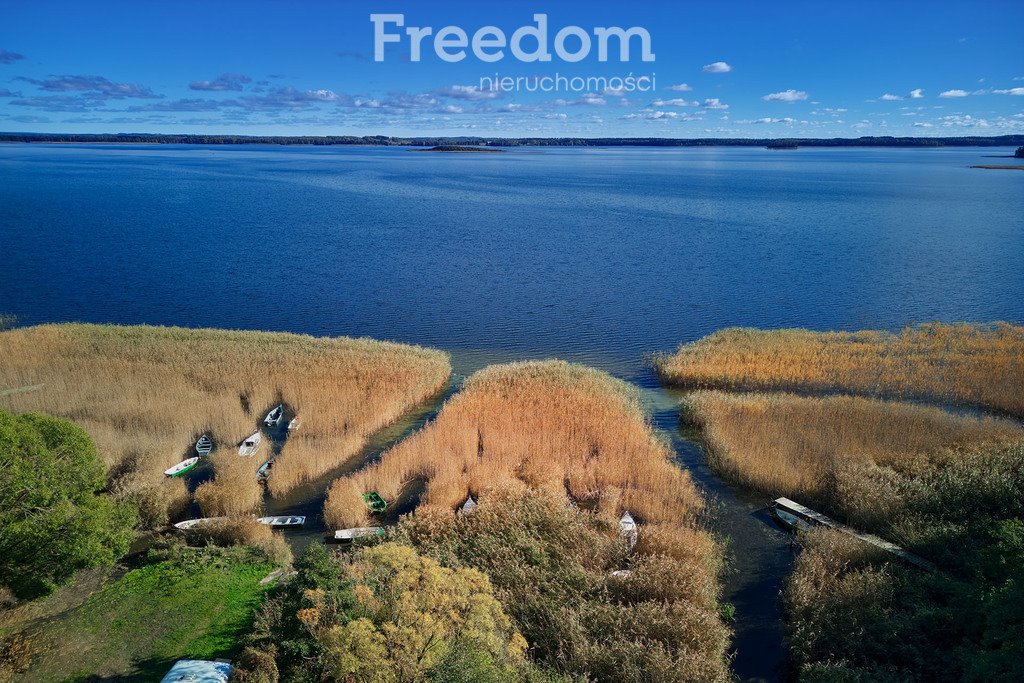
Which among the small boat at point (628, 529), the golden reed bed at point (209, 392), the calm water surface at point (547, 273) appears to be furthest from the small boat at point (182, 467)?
the small boat at point (628, 529)

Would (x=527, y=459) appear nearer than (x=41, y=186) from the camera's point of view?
Yes

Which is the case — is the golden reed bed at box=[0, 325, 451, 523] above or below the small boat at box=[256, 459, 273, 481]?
above

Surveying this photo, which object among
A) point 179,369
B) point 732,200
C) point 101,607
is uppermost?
point 732,200

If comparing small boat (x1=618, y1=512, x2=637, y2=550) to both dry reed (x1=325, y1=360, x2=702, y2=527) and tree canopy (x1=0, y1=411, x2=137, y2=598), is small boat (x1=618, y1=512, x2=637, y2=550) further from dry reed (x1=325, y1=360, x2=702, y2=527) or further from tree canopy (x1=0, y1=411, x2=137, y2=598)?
tree canopy (x1=0, y1=411, x2=137, y2=598)

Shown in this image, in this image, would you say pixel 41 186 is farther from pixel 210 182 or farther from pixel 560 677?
pixel 560 677

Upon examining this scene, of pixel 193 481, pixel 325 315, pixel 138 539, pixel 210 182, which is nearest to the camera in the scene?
pixel 138 539

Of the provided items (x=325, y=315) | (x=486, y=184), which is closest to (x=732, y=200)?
(x=486, y=184)

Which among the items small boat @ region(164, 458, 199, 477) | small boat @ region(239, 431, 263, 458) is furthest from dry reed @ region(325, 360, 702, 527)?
small boat @ region(164, 458, 199, 477)
